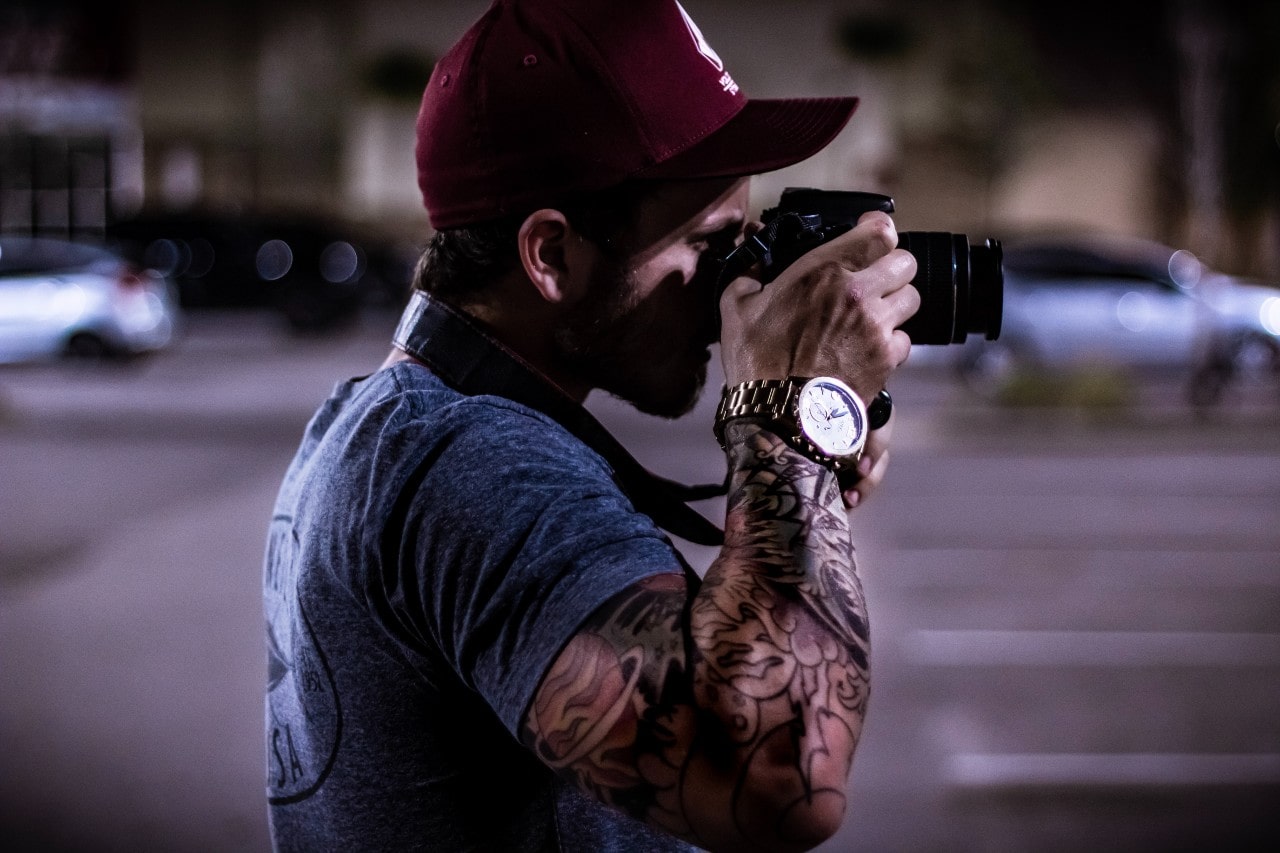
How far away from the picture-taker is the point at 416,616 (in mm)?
1149

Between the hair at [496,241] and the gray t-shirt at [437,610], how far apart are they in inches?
4.3

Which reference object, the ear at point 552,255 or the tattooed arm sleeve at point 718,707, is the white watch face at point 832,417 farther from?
the ear at point 552,255

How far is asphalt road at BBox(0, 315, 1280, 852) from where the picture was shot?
415cm

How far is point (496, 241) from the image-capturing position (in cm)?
129

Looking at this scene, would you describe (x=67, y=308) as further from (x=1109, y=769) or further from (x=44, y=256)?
(x=1109, y=769)

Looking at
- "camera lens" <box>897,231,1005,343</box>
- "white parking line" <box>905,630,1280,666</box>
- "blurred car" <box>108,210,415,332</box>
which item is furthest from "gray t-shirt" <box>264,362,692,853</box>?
"blurred car" <box>108,210,415,332</box>

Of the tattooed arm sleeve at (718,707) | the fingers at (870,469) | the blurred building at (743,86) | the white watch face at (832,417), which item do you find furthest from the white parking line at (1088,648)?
the blurred building at (743,86)

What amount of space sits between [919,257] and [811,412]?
10.9 inches

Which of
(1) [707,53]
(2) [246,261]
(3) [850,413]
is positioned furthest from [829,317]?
(2) [246,261]

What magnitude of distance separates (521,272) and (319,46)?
31.7 m

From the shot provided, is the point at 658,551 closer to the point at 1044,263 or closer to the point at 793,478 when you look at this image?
the point at 793,478

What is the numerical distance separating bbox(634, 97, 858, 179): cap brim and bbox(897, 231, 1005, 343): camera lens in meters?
0.13

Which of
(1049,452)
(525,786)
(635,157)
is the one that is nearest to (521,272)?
(635,157)

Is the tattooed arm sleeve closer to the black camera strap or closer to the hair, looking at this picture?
the black camera strap
